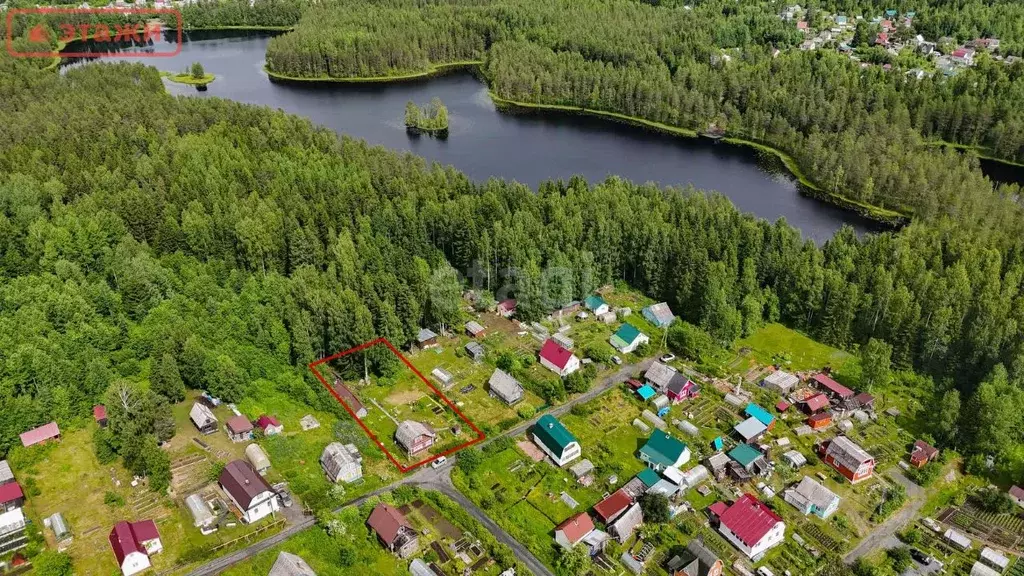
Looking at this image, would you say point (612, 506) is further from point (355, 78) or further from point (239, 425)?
point (355, 78)

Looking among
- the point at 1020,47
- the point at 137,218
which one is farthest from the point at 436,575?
the point at 1020,47

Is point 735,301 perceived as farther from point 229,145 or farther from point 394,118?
point 394,118

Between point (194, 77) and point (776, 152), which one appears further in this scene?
point (194, 77)

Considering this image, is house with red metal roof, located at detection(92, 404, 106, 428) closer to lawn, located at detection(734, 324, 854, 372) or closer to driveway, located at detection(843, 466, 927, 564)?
driveway, located at detection(843, 466, 927, 564)

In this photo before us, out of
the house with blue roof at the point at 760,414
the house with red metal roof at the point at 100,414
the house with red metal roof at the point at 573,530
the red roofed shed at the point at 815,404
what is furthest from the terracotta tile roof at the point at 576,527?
the house with red metal roof at the point at 100,414

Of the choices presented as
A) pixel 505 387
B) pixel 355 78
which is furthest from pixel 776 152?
pixel 355 78

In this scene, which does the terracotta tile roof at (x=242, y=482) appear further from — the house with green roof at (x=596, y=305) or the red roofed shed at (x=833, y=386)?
the red roofed shed at (x=833, y=386)
